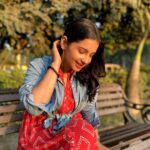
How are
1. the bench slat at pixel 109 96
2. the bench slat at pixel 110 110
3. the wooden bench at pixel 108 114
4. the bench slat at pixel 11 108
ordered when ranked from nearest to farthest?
1. the bench slat at pixel 11 108
2. the wooden bench at pixel 108 114
3. the bench slat at pixel 110 110
4. the bench slat at pixel 109 96

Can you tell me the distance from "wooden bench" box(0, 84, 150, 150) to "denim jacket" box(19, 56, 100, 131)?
2.51 ft

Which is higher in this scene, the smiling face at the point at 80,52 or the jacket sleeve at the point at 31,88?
the smiling face at the point at 80,52

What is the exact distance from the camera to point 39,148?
296 cm

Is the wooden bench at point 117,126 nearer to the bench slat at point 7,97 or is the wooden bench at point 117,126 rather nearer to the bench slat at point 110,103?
the bench slat at point 110,103

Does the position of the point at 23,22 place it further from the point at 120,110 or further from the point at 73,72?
the point at 73,72

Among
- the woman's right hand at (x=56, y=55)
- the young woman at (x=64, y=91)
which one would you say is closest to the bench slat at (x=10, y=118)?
the young woman at (x=64, y=91)

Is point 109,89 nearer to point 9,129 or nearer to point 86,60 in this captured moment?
point 9,129

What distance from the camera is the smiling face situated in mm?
2963

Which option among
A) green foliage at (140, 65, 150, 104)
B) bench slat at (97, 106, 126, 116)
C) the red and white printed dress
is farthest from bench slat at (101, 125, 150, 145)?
green foliage at (140, 65, 150, 104)

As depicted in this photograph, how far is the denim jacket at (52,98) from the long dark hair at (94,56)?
51mm

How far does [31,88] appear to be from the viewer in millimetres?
2885

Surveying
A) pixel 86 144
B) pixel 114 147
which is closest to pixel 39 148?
pixel 86 144

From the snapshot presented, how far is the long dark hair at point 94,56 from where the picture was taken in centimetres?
300

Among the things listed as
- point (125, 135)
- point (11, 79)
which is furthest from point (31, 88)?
point (11, 79)
